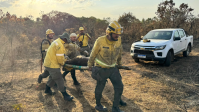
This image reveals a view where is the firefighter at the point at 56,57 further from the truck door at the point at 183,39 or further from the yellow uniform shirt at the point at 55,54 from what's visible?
the truck door at the point at 183,39

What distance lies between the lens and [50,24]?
19562mm

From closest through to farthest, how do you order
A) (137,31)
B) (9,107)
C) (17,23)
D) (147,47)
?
1. (9,107)
2. (147,47)
3. (137,31)
4. (17,23)

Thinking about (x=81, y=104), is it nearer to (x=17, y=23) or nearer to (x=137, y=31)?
(x=137, y=31)

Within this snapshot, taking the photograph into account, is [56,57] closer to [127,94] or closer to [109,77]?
[109,77]

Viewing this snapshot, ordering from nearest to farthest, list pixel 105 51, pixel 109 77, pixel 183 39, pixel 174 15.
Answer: pixel 105 51, pixel 109 77, pixel 183 39, pixel 174 15

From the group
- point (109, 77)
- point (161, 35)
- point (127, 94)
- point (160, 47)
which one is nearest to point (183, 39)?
point (161, 35)

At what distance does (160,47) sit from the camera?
655cm

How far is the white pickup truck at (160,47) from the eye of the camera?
6559mm

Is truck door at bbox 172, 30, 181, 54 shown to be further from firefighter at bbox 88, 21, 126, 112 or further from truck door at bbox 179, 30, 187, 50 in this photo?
firefighter at bbox 88, 21, 126, 112

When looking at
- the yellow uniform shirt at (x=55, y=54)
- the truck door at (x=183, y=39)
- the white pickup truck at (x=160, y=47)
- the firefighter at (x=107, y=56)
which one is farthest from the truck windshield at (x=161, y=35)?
the yellow uniform shirt at (x=55, y=54)

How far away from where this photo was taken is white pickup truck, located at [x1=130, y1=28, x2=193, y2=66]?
6.56m

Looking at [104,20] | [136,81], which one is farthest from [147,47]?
[104,20]

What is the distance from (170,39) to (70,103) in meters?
5.86

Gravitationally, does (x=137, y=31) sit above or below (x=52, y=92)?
above
